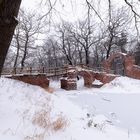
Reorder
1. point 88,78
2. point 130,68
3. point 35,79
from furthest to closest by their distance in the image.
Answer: point 130,68 < point 88,78 < point 35,79

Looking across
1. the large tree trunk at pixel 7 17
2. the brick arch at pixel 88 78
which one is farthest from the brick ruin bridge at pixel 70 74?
the large tree trunk at pixel 7 17

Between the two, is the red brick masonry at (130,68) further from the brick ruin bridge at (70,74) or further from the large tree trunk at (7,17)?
the large tree trunk at (7,17)

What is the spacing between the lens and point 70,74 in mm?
27469

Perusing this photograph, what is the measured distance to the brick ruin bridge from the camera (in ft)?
81.3

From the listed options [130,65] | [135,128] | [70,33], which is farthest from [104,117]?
[70,33]

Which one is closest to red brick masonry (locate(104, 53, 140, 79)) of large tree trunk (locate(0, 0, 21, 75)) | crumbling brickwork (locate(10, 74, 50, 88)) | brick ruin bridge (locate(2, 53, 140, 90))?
brick ruin bridge (locate(2, 53, 140, 90))

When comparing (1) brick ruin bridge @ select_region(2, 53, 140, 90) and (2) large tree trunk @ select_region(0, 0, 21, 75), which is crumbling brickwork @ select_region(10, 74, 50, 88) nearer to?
(1) brick ruin bridge @ select_region(2, 53, 140, 90)

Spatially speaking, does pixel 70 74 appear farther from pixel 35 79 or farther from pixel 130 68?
pixel 130 68

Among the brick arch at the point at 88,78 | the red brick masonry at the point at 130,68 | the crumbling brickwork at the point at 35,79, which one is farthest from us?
the red brick masonry at the point at 130,68

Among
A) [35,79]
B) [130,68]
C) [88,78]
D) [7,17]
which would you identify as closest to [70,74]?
[88,78]

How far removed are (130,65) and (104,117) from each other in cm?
2247

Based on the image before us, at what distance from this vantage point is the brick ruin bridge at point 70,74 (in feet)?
81.3

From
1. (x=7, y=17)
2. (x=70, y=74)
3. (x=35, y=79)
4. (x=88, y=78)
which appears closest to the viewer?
(x=7, y=17)

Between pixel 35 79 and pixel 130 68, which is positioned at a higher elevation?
pixel 130 68
